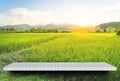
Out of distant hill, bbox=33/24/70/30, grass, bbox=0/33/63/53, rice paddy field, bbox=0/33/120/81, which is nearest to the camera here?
rice paddy field, bbox=0/33/120/81

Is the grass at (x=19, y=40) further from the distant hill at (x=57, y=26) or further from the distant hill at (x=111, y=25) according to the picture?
the distant hill at (x=111, y=25)

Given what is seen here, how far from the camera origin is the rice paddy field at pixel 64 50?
409 cm

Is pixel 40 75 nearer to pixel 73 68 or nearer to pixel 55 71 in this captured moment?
pixel 55 71

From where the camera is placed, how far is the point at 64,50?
456 cm

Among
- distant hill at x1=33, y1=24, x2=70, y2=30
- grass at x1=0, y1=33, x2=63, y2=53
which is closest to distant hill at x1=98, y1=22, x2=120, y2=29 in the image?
distant hill at x1=33, y1=24, x2=70, y2=30

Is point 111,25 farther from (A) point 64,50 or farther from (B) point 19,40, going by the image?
(B) point 19,40

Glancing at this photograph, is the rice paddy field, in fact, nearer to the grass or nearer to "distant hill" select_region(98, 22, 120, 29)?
the grass

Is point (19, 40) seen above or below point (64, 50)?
above

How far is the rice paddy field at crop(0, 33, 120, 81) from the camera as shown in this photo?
13.4ft

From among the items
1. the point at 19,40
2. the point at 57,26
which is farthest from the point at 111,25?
the point at 19,40

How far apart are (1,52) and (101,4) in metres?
1.83

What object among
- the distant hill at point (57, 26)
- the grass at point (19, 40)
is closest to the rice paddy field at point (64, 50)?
the grass at point (19, 40)

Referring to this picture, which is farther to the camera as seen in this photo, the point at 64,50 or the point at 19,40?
the point at 19,40

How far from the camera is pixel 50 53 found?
450 cm
